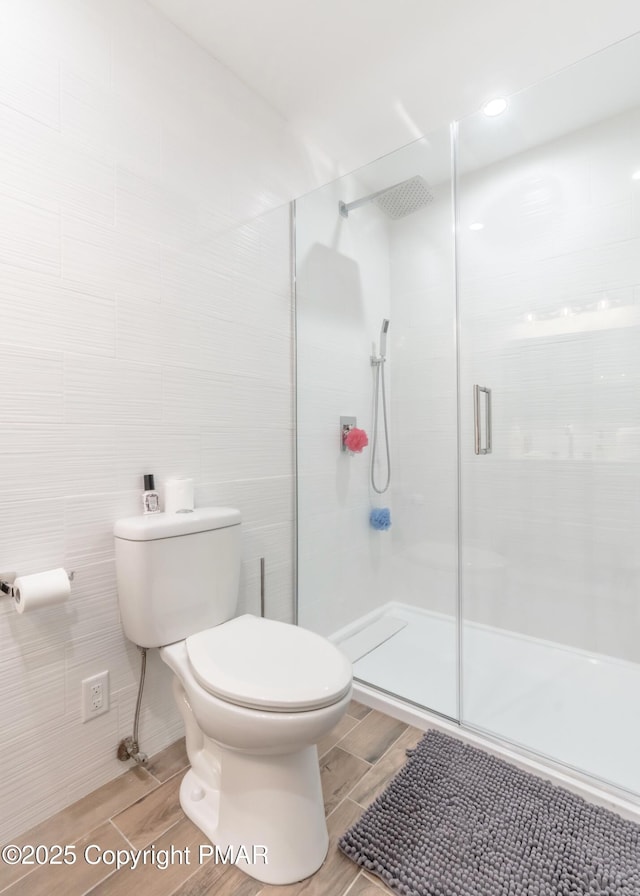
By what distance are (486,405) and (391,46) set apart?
4.29ft

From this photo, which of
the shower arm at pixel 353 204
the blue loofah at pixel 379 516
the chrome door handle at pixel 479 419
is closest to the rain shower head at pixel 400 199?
the shower arm at pixel 353 204

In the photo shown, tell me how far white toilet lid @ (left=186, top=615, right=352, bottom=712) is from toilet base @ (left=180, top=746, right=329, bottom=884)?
19 cm

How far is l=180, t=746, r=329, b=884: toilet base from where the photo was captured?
3.35ft

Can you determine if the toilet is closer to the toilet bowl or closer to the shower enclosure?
the toilet bowl

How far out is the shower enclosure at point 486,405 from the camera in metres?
1.82

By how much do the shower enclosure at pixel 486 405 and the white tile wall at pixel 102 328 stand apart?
43 cm

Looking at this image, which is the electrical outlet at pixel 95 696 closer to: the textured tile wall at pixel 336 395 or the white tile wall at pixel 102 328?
the white tile wall at pixel 102 328

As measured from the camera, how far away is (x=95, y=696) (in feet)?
4.19

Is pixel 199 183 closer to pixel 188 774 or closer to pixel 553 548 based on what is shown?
pixel 188 774

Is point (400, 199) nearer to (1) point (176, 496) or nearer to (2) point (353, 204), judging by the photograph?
(2) point (353, 204)

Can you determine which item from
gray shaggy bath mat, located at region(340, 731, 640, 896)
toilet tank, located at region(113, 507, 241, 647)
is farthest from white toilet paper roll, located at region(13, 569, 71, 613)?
gray shaggy bath mat, located at region(340, 731, 640, 896)

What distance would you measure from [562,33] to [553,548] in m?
1.92

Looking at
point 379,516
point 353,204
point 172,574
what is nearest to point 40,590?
point 172,574

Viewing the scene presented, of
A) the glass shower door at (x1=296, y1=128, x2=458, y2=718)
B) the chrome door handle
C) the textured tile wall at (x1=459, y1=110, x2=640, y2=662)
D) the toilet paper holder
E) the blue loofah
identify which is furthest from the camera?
the blue loofah
